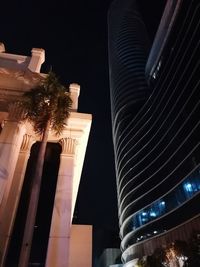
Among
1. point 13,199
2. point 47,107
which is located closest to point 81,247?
point 13,199

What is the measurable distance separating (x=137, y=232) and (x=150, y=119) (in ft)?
146

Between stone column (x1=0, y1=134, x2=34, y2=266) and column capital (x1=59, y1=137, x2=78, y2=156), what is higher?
column capital (x1=59, y1=137, x2=78, y2=156)

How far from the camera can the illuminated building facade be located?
185 ft

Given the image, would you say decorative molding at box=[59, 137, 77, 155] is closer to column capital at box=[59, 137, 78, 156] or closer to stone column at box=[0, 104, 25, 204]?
column capital at box=[59, 137, 78, 156]

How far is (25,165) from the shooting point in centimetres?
1219

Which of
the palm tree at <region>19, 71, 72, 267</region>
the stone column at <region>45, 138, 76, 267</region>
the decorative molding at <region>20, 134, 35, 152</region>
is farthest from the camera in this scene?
the decorative molding at <region>20, 134, 35, 152</region>

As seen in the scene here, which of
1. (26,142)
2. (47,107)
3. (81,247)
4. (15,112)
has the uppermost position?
(15,112)

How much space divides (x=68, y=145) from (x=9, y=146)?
11.0 feet

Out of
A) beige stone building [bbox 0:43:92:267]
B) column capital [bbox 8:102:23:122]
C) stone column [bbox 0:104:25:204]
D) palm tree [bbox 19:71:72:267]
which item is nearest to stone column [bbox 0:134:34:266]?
beige stone building [bbox 0:43:92:267]

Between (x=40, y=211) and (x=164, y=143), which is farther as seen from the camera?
(x=164, y=143)

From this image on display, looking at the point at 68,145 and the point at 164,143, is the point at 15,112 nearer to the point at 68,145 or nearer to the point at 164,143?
the point at 68,145

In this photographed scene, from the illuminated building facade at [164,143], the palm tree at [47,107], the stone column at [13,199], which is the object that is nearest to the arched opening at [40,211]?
the stone column at [13,199]

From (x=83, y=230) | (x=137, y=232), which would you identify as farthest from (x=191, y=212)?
(x=83, y=230)

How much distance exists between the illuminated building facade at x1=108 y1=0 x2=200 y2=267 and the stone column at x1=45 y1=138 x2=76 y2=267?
139 feet
